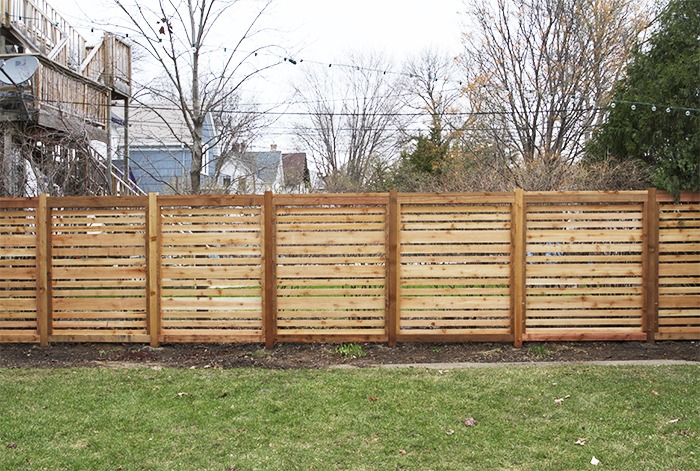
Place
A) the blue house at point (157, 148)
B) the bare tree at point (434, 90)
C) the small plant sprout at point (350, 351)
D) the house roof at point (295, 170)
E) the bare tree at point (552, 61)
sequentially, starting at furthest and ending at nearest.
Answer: the house roof at point (295, 170) < the blue house at point (157, 148) < the bare tree at point (434, 90) < the bare tree at point (552, 61) < the small plant sprout at point (350, 351)

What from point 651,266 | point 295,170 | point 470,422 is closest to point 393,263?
point 470,422

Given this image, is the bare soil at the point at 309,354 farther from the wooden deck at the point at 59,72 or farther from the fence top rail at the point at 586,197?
the wooden deck at the point at 59,72

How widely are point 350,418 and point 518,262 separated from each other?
279 cm

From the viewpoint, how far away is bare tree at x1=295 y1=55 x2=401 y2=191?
998 inches

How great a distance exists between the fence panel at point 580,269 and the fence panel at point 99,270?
4008 millimetres

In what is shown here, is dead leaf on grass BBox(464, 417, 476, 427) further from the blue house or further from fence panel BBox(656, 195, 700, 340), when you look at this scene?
the blue house

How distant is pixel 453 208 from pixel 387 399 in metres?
2.33

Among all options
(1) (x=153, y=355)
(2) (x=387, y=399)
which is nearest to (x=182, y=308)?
(1) (x=153, y=355)

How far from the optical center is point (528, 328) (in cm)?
603

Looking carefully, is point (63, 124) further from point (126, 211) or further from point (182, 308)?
point (182, 308)

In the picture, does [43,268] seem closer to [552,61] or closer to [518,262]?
[518,262]

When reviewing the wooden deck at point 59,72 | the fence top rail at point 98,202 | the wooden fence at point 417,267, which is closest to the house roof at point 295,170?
the wooden deck at point 59,72

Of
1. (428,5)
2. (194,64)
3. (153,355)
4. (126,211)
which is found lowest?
(153,355)

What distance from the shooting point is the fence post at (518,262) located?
5.96 m
